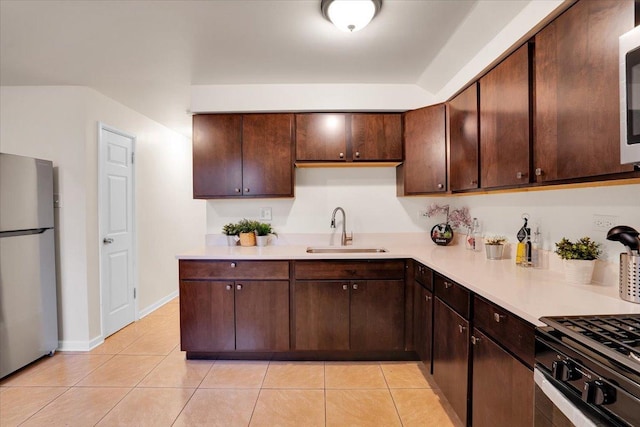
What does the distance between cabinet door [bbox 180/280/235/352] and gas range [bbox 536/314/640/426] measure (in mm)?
2205

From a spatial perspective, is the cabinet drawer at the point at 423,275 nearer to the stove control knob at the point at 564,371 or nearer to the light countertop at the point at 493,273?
the light countertop at the point at 493,273

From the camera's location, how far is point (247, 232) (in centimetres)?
314

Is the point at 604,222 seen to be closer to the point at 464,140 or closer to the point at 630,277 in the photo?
A: the point at 630,277

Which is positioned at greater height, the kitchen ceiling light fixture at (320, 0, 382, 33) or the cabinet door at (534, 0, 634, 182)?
the kitchen ceiling light fixture at (320, 0, 382, 33)

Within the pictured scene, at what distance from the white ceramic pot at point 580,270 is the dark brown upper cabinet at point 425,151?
1.17m

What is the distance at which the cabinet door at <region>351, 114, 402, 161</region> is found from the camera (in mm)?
2979

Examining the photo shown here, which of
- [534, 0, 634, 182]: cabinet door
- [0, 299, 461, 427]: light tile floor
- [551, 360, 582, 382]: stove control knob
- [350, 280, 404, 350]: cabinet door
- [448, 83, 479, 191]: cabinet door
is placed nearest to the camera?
[551, 360, 582, 382]: stove control knob

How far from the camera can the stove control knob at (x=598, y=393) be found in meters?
0.83

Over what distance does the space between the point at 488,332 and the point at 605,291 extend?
0.55 m

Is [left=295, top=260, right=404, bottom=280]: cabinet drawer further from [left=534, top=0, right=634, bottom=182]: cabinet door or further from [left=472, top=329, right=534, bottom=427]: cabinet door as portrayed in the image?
[left=534, top=0, right=634, bottom=182]: cabinet door

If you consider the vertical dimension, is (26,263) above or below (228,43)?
below

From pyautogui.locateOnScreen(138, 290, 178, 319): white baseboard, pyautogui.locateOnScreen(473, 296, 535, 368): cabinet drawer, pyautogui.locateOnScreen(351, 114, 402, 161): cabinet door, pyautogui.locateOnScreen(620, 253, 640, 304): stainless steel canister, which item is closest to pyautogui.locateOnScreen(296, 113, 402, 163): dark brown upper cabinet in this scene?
pyautogui.locateOnScreen(351, 114, 402, 161): cabinet door

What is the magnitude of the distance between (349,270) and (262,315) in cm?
81

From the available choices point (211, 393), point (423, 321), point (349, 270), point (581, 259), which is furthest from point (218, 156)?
point (581, 259)
